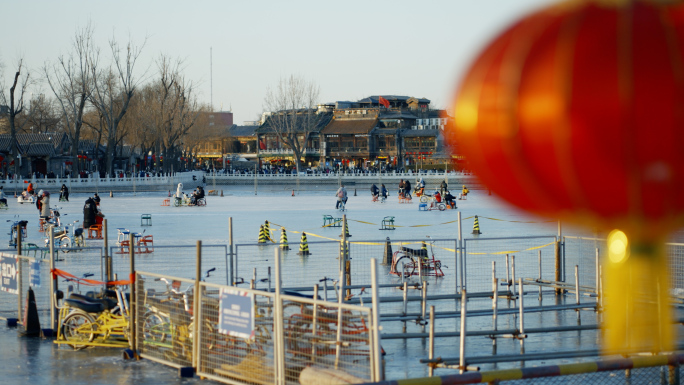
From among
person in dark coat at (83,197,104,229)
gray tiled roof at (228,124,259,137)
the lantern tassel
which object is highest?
gray tiled roof at (228,124,259,137)

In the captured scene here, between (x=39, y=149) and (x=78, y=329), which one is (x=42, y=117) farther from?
(x=78, y=329)

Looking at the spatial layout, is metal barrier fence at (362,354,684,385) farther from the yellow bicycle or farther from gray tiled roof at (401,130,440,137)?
gray tiled roof at (401,130,440,137)

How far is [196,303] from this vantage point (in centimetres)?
852

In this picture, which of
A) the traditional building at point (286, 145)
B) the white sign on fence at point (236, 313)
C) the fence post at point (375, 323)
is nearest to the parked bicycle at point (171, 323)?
the white sign on fence at point (236, 313)

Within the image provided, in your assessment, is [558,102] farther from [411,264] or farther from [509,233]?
[509,233]

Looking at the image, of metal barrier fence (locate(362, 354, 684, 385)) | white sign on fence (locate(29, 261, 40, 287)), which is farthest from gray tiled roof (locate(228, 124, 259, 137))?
metal barrier fence (locate(362, 354, 684, 385))

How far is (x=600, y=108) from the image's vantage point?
92.5 inches

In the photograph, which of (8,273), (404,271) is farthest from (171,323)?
(404,271)

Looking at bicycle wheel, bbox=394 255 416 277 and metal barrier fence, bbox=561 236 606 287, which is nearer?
metal barrier fence, bbox=561 236 606 287

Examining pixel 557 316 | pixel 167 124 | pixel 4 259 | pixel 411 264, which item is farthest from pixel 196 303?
pixel 167 124

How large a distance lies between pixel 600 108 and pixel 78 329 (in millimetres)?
8785

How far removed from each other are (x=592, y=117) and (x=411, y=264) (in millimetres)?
13617

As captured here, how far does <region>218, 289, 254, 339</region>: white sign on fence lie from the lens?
25.2 feet

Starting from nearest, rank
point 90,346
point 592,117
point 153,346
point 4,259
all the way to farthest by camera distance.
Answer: point 592,117 < point 153,346 < point 90,346 < point 4,259
